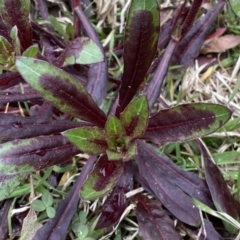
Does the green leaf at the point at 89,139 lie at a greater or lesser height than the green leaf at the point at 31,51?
lesser

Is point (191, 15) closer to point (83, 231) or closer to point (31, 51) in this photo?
point (31, 51)

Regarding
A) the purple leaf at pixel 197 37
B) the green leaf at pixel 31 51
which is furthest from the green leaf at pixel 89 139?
the purple leaf at pixel 197 37

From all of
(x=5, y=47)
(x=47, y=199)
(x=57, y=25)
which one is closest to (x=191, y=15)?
(x=57, y=25)

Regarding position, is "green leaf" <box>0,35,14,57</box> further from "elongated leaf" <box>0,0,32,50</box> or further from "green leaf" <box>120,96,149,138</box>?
"green leaf" <box>120,96,149,138</box>

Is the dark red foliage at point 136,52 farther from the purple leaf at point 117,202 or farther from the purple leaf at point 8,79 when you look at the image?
the purple leaf at point 8,79

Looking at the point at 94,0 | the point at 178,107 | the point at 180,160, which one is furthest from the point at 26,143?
the point at 94,0

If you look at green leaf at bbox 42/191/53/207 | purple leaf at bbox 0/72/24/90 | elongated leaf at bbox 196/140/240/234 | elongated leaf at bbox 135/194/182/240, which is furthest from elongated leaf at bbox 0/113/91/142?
elongated leaf at bbox 196/140/240/234
